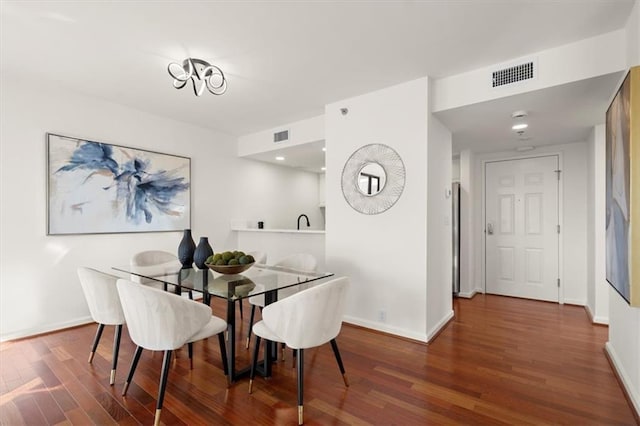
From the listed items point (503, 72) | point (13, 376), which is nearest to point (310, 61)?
point (503, 72)

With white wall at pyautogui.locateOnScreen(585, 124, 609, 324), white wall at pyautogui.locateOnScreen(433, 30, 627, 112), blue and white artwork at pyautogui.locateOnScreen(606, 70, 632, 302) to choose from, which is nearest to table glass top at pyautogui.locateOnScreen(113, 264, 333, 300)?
blue and white artwork at pyautogui.locateOnScreen(606, 70, 632, 302)

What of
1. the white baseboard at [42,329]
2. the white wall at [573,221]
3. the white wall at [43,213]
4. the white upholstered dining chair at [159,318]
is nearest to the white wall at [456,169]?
the white wall at [573,221]

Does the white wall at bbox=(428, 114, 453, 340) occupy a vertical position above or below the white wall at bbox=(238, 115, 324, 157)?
below

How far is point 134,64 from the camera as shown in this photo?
2.77 meters

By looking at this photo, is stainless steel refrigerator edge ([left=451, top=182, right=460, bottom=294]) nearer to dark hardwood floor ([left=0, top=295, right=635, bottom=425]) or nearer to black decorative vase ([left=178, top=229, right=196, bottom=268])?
dark hardwood floor ([left=0, top=295, right=635, bottom=425])

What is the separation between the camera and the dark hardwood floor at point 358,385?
75.0 inches

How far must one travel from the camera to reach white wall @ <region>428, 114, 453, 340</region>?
10.1ft

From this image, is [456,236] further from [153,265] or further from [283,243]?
[153,265]

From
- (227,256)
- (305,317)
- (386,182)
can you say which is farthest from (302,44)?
(305,317)

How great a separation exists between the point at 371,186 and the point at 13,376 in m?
3.37

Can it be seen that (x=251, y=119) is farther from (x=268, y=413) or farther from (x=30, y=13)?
(x=268, y=413)

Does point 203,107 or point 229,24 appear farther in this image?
point 203,107

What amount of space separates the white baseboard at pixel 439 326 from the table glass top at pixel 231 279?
130cm

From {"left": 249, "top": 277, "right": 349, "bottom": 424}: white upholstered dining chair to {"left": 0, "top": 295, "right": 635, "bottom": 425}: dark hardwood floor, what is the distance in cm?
40
